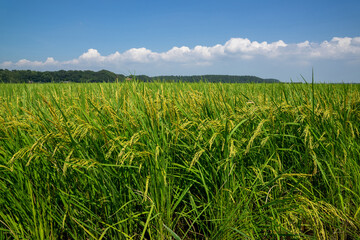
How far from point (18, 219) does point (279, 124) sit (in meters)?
2.11

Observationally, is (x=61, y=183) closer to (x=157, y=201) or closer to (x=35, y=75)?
(x=157, y=201)

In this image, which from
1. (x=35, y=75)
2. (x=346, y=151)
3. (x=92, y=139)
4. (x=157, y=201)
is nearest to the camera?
(x=157, y=201)

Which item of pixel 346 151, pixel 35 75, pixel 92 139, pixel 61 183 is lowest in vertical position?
pixel 61 183

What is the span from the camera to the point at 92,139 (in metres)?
1.64

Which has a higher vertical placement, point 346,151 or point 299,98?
point 299,98

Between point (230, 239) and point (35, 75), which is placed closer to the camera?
point (230, 239)

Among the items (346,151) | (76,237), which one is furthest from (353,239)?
(76,237)

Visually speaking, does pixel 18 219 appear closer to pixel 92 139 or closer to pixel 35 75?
pixel 92 139

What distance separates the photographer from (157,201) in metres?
1.40

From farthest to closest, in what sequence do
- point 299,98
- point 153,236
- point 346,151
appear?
point 299,98
point 346,151
point 153,236

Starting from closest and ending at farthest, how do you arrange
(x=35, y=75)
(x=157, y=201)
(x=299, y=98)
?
(x=157, y=201) → (x=299, y=98) → (x=35, y=75)

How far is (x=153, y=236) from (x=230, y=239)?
0.49 meters

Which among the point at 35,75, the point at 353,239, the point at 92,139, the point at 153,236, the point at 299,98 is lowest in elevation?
the point at 353,239

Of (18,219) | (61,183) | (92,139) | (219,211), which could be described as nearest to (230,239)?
(219,211)
